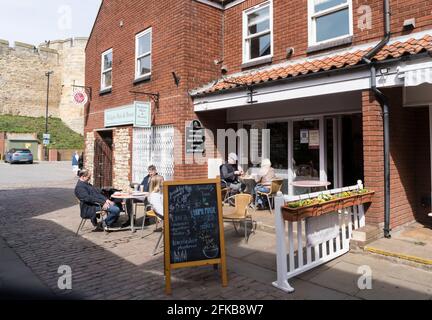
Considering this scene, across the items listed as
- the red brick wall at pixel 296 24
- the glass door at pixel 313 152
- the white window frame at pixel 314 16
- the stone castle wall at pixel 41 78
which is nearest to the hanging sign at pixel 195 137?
the red brick wall at pixel 296 24

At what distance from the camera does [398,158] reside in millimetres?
6137

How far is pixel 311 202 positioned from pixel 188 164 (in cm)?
493

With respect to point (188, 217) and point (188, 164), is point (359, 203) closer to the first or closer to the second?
point (188, 217)

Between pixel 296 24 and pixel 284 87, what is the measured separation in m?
2.21

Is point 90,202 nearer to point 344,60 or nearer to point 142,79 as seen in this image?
point 142,79

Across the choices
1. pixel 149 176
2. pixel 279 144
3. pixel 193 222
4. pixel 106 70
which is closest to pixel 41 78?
pixel 106 70

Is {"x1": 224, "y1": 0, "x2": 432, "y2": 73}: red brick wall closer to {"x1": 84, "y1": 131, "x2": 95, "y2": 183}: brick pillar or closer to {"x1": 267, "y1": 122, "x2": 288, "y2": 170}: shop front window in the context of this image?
{"x1": 267, "y1": 122, "x2": 288, "y2": 170}: shop front window

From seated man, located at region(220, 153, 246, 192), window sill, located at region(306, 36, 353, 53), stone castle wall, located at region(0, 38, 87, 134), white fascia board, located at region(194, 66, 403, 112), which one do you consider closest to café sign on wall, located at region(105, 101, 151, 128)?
white fascia board, located at region(194, 66, 403, 112)

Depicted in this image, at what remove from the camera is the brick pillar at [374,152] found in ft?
18.6

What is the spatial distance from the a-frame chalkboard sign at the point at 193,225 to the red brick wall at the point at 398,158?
9.57ft

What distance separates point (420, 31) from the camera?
6066 millimetres

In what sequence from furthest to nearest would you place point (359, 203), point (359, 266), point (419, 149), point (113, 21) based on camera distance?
point (113, 21)
point (419, 149)
point (359, 203)
point (359, 266)

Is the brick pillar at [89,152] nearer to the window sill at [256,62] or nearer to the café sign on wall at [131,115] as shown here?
the café sign on wall at [131,115]

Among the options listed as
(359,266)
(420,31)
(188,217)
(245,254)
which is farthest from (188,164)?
(420,31)
